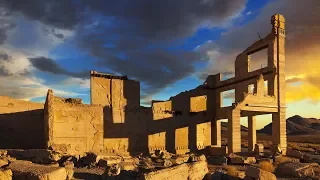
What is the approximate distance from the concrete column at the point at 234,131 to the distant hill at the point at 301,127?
56475mm

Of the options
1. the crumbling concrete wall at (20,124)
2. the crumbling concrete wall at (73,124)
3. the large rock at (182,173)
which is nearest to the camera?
the large rock at (182,173)

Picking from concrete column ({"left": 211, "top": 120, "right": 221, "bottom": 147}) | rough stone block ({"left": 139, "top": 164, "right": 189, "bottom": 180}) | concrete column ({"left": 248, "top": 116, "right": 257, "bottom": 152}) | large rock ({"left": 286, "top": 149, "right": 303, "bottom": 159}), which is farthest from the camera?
concrete column ({"left": 211, "top": 120, "right": 221, "bottom": 147})

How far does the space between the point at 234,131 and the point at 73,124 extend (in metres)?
9.75

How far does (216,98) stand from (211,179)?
15382mm

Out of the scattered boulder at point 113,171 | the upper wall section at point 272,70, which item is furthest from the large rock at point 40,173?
the upper wall section at point 272,70

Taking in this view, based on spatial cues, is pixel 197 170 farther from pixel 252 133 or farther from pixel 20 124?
pixel 252 133

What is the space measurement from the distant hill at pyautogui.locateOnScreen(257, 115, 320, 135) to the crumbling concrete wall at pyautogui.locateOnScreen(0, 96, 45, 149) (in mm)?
63740

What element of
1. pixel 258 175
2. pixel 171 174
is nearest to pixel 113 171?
pixel 171 174

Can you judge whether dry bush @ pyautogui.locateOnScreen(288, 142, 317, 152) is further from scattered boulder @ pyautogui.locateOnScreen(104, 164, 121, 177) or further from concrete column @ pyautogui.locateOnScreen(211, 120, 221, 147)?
scattered boulder @ pyautogui.locateOnScreen(104, 164, 121, 177)

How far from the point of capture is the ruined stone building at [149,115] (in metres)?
18.6

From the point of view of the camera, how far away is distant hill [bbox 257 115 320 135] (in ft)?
244

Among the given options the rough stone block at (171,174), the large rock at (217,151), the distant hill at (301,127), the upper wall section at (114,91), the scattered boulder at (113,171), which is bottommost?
the distant hill at (301,127)

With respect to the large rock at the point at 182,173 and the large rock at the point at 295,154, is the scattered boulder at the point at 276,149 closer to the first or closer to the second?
the large rock at the point at 295,154

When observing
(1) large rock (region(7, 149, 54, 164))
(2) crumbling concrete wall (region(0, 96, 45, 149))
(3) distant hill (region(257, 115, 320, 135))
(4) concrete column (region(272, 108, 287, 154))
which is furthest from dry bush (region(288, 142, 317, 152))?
(3) distant hill (region(257, 115, 320, 135))
